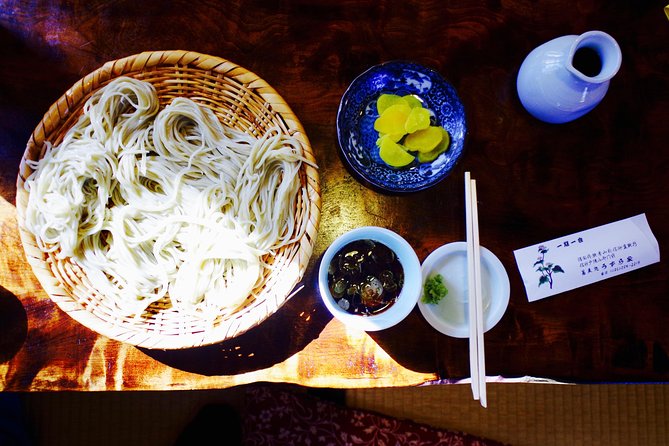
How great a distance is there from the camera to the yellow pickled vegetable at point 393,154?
1485 millimetres

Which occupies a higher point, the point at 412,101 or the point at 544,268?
the point at 412,101

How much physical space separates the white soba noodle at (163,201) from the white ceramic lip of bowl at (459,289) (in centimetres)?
47

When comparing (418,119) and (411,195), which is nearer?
(418,119)

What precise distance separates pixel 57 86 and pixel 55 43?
0.15 meters

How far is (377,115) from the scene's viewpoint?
1562 mm

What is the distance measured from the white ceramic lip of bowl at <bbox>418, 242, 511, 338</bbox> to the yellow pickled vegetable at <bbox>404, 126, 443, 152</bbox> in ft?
1.05

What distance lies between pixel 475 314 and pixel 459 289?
0.42 feet

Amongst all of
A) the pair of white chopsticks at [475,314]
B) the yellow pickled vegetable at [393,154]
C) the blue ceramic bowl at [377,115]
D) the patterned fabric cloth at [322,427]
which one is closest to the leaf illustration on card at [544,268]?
the pair of white chopsticks at [475,314]

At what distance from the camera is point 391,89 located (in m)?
1.57

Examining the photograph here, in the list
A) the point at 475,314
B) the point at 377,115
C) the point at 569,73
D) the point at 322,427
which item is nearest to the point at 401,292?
the point at 475,314

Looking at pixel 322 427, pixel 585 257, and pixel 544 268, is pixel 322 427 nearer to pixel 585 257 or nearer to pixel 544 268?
pixel 544 268

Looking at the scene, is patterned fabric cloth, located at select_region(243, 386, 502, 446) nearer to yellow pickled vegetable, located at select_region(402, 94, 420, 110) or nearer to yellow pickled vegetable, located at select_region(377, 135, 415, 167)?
yellow pickled vegetable, located at select_region(377, 135, 415, 167)

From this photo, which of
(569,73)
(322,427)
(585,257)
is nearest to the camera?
(569,73)

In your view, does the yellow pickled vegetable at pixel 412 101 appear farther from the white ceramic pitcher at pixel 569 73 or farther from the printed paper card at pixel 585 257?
the printed paper card at pixel 585 257
